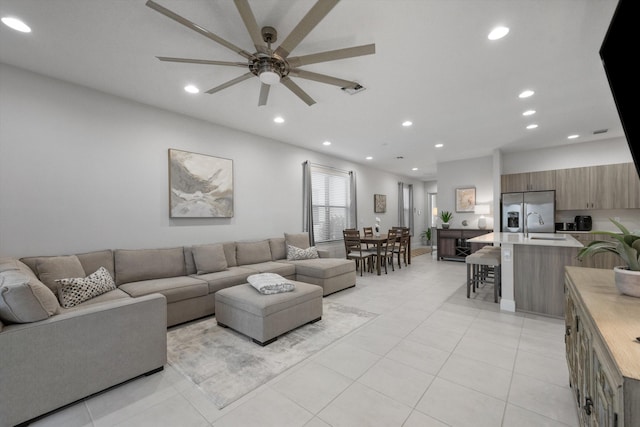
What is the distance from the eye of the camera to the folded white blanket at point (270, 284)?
293 cm

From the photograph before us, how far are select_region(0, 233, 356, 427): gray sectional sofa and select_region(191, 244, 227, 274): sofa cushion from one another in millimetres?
377

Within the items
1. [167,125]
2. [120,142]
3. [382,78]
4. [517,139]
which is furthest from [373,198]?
[120,142]

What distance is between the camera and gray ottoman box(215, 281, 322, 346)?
2.64 metres

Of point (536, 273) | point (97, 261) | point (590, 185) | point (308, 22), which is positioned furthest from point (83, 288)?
point (590, 185)

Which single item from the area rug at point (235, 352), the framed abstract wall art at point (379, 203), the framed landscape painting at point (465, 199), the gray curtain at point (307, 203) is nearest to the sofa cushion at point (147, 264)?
the area rug at point (235, 352)

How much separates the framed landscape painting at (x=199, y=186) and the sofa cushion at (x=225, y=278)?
102cm

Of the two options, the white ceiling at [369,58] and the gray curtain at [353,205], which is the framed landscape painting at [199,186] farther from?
the gray curtain at [353,205]

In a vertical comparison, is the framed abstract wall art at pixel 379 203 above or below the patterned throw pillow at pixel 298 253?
above

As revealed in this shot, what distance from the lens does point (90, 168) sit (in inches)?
126

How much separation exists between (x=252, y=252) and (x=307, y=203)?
Answer: 182cm

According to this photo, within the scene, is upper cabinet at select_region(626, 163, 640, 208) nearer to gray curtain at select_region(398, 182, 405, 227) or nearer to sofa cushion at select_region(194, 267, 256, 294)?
gray curtain at select_region(398, 182, 405, 227)

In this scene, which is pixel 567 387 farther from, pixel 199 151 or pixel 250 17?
pixel 199 151

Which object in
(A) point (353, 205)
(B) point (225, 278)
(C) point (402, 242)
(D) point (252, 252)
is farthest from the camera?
(A) point (353, 205)

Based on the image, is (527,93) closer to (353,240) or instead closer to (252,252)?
(353,240)
